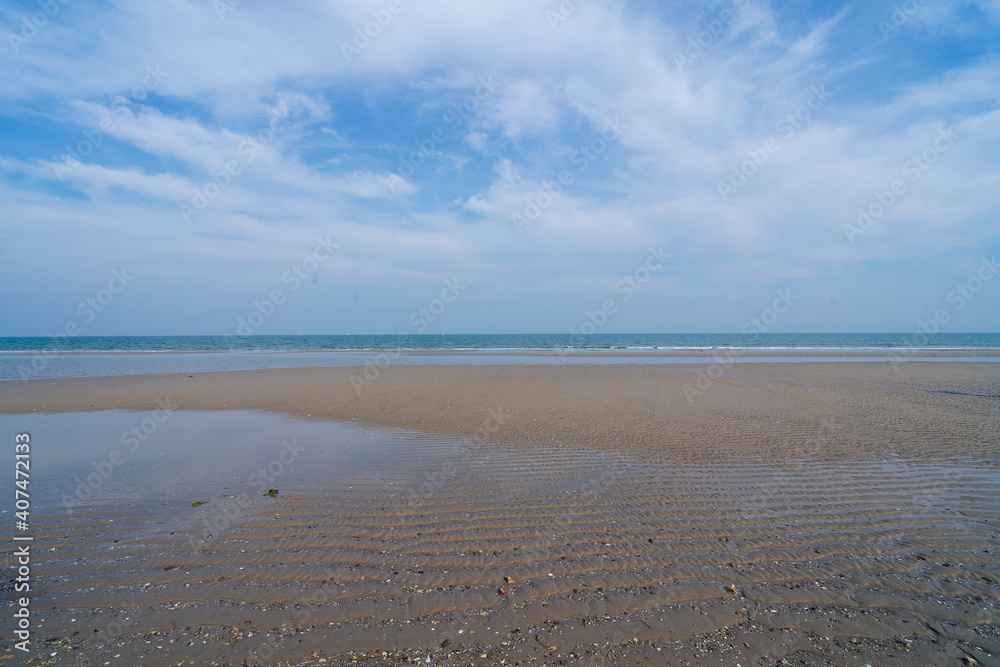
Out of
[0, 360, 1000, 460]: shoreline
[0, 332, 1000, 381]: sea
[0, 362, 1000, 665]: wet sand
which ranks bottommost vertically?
[0, 362, 1000, 665]: wet sand

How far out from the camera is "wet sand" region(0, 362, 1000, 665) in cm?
374

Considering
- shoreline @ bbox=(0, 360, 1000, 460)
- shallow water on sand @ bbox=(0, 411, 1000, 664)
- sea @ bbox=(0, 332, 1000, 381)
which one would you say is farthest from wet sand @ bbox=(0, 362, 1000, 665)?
sea @ bbox=(0, 332, 1000, 381)

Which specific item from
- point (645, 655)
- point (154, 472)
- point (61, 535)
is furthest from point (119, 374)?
point (645, 655)

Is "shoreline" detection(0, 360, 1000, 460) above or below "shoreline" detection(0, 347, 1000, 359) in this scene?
below

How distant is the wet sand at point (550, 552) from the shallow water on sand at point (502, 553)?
0.03 meters

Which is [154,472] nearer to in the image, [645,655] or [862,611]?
[645,655]

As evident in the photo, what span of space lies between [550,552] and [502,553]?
1.82 feet

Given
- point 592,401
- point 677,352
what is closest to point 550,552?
point 592,401

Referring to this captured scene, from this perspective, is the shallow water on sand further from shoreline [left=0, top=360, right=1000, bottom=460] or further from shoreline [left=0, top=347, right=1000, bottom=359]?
shoreline [left=0, top=347, right=1000, bottom=359]

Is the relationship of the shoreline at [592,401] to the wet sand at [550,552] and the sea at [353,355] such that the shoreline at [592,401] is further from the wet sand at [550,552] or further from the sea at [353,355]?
the sea at [353,355]

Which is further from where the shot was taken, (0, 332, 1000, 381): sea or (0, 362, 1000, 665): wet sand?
(0, 332, 1000, 381): sea

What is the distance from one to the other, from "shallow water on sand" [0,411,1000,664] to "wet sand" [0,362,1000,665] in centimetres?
3

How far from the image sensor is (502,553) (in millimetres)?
5219

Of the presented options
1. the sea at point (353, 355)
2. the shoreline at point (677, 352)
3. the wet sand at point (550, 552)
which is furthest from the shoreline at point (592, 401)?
the shoreline at point (677, 352)
